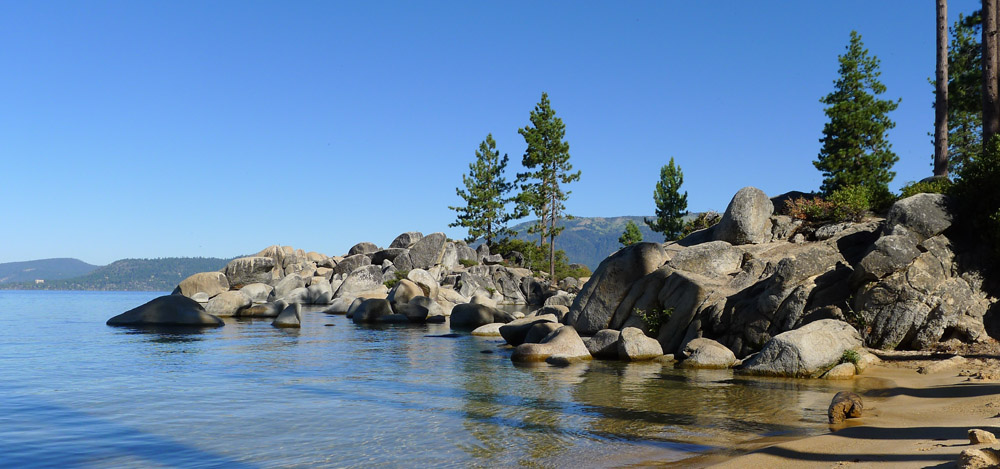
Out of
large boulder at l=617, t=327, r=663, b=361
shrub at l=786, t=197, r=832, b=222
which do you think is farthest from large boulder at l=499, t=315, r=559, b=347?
shrub at l=786, t=197, r=832, b=222

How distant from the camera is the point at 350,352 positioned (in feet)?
73.0

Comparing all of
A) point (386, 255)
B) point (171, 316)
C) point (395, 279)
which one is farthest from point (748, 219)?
point (386, 255)

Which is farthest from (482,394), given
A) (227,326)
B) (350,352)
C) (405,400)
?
(227,326)

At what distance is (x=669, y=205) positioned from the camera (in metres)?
64.3

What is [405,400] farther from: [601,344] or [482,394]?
[601,344]

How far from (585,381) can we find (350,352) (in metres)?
9.86

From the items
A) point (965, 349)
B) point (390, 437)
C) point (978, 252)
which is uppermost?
point (978, 252)

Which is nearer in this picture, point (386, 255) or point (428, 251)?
point (428, 251)

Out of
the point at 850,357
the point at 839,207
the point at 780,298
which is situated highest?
the point at 839,207

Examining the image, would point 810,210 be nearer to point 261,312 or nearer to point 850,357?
point 850,357

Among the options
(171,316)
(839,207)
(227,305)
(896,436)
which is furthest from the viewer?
(227,305)

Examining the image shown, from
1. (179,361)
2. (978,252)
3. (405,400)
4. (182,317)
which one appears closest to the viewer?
(405,400)

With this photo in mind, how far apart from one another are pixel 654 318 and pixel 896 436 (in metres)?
12.7

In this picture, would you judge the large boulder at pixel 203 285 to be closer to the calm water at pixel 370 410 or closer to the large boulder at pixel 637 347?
the calm water at pixel 370 410
